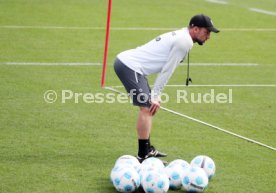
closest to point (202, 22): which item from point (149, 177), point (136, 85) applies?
point (136, 85)

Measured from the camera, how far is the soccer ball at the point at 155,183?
28.7 feet

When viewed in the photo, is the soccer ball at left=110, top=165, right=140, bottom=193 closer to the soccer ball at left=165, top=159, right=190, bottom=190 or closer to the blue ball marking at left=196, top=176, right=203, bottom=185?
the soccer ball at left=165, top=159, right=190, bottom=190

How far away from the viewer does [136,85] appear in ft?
33.4

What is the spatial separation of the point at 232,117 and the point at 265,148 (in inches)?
80.1

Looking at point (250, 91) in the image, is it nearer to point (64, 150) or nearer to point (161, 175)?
point (64, 150)

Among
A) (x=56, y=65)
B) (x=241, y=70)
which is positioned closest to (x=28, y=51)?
(x=56, y=65)

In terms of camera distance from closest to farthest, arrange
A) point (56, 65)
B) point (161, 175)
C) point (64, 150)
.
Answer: point (161, 175)
point (64, 150)
point (56, 65)

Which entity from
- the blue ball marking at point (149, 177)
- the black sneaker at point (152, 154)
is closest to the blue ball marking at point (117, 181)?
the blue ball marking at point (149, 177)

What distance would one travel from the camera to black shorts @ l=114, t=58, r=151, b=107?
10156 mm

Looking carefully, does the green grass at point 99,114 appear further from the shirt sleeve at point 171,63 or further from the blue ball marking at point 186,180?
the shirt sleeve at point 171,63

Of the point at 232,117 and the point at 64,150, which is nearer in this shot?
the point at 64,150

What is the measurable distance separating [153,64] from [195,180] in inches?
77.4

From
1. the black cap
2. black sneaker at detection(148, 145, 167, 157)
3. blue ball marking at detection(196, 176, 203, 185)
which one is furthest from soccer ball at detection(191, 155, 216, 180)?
the black cap

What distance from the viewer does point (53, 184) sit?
30.2ft
